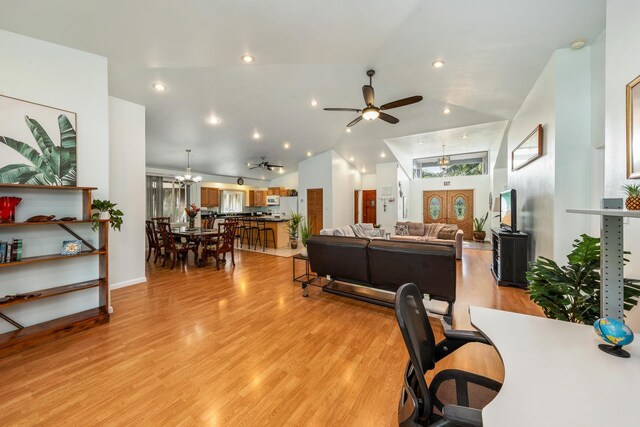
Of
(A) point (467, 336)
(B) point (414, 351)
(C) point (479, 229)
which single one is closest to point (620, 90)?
(A) point (467, 336)

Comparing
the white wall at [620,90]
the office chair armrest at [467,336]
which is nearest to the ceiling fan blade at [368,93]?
the white wall at [620,90]

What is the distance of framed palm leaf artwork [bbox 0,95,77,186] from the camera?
2.34 meters

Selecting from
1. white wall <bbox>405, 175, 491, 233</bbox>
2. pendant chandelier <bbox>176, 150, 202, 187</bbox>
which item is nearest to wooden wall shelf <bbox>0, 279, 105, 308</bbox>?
pendant chandelier <bbox>176, 150, 202, 187</bbox>

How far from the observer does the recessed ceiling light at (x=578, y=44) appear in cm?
264

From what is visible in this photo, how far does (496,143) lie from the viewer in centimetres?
717

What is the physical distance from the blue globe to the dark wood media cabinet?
347 cm

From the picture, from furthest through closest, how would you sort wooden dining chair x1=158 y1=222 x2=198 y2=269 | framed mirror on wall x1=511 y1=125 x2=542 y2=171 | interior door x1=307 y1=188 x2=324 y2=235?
1. interior door x1=307 y1=188 x2=324 y2=235
2. wooden dining chair x1=158 y1=222 x2=198 y2=269
3. framed mirror on wall x1=511 y1=125 x2=542 y2=171

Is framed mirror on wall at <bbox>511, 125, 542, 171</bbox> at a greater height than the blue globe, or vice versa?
framed mirror on wall at <bbox>511, 125, 542, 171</bbox>

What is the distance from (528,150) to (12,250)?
21.5ft

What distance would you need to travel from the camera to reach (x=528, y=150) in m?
3.90

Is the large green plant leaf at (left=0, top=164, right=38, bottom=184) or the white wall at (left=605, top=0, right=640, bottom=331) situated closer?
the white wall at (left=605, top=0, right=640, bottom=331)

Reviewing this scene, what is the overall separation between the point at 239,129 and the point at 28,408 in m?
5.38

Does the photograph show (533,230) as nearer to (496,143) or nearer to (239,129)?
(496,143)

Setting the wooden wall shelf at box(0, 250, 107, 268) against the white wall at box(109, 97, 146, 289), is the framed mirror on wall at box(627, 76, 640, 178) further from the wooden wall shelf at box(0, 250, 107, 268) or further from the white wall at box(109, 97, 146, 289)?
the white wall at box(109, 97, 146, 289)
